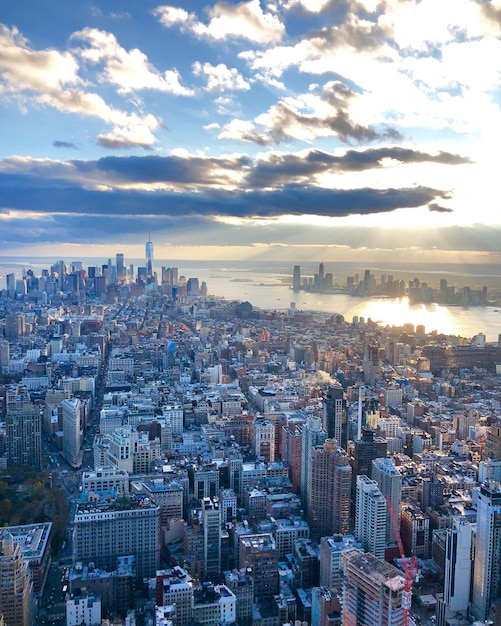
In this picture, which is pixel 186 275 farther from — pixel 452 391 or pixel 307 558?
pixel 307 558

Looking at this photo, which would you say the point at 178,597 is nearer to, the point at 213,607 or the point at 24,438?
the point at 213,607

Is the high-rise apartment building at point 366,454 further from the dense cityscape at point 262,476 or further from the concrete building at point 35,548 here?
the concrete building at point 35,548

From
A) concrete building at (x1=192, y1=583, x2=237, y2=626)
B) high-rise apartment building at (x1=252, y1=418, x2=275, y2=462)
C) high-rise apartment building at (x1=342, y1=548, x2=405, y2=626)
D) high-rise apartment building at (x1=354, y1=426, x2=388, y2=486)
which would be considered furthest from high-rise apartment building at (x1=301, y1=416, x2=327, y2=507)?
high-rise apartment building at (x1=342, y1=548, x2=405, y2=626)

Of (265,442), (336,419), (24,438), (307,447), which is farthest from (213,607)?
(24,438)

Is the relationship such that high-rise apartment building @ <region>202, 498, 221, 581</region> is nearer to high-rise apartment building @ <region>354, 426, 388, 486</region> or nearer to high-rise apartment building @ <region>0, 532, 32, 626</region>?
high-rise apartment building @ <region>0, 532, 32, 626</region>

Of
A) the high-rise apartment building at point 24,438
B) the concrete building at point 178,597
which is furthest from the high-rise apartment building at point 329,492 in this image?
the high-rise apartment building at point 24,438

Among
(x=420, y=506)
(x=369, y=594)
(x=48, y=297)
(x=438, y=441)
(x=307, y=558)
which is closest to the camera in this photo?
(x=369, y=594)

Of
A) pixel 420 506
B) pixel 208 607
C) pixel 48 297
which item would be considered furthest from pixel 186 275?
pixel 208 607
